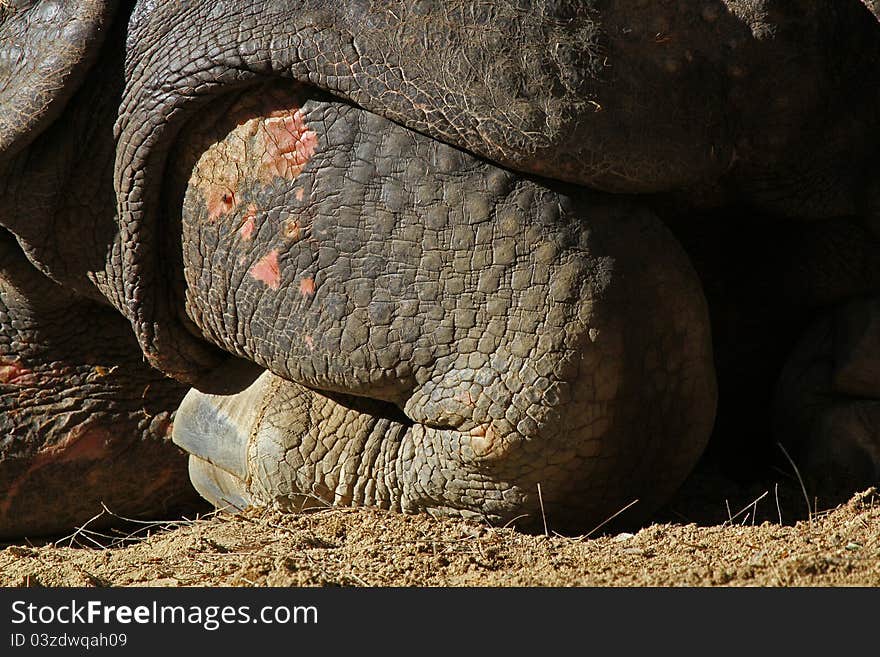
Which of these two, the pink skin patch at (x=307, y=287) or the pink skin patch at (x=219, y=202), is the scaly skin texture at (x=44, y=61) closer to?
the pink skin patch at (x=219, y=202)

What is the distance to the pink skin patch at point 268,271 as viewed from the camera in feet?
9.13

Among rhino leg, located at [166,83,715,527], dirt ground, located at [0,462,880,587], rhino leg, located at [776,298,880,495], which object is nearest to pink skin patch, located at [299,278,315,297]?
rhino leg, located at [166,83,715,527]

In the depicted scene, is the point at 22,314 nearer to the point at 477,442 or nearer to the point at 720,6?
the point at 477,442

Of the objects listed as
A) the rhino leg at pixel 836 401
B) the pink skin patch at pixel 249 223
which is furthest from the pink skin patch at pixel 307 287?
the rhino leg at pixel 836 401

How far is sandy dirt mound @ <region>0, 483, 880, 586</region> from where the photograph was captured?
230 cm

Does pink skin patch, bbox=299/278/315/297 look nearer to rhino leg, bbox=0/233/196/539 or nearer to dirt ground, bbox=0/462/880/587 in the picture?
dirt ground, bbox=0/462/880/587

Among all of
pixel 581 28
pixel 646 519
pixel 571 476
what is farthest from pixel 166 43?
pixel 646 519

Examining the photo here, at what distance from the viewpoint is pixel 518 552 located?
261 centimetres

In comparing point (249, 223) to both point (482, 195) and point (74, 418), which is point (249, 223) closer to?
point (482, 195)

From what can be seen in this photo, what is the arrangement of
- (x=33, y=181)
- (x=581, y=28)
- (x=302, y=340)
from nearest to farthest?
(x=581, y=28)
(x=302, y=340)
(x=33, y=181)

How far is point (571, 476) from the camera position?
2.69m

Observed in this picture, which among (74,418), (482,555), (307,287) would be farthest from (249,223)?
(74,418)

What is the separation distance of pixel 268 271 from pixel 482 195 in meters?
0.52

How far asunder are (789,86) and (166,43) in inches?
54.6
